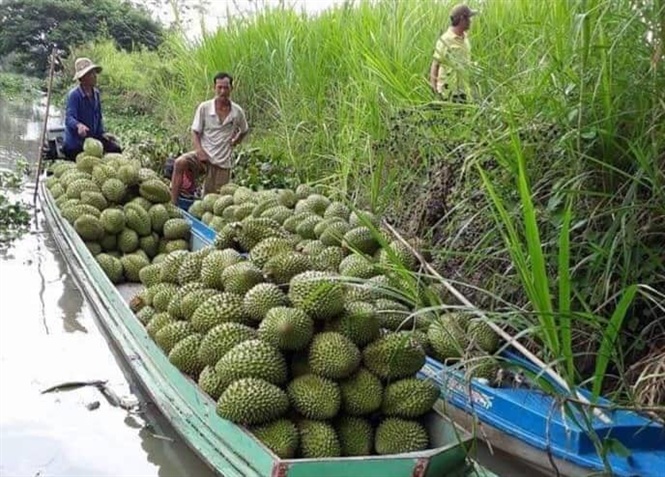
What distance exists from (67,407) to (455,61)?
2514mm

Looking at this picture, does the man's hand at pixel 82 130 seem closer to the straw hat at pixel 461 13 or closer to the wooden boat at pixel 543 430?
the straw hat at pixel 461 13

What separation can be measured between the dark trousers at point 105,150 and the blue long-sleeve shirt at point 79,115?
0.03 meters

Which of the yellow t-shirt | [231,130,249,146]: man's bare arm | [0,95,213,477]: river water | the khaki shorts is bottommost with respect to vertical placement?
[0,95,213,477]: river water

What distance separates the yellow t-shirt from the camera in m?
3.53

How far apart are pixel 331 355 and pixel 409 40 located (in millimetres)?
3368

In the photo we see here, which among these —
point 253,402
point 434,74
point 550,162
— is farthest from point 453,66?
point 253,402

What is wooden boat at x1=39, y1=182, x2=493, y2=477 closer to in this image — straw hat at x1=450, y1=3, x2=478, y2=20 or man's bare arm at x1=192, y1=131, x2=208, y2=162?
man's bare arm at x1=192, y1=131, x2=208, y2=162

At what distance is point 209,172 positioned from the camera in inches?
264

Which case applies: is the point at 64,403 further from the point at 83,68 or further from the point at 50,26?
the point at 50,26

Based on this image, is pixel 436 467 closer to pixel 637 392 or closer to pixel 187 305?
pixel 637 392

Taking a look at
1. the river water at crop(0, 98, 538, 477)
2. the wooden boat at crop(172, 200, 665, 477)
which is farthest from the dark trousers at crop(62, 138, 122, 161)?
the wooden boat at crop(172, 200, 665, 477)

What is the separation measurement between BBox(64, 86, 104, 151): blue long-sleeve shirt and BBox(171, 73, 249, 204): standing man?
4.46 ft

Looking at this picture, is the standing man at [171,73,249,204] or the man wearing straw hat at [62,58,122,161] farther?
the man wearing straw hat at [62,58,122,161]

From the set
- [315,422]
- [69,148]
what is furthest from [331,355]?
[69,148]
